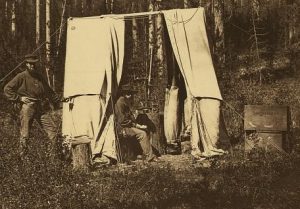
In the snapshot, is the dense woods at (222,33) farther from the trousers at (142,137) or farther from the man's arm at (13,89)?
the trousers at (142,137)

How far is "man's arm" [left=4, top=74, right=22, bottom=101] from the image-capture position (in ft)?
30.3

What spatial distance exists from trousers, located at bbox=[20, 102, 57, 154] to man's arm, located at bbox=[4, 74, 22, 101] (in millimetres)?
233

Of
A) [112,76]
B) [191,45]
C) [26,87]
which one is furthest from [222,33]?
[26,87]

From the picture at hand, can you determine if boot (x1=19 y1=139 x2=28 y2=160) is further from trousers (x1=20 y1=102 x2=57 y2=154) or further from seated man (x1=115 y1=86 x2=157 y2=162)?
seated man (x1=115 y1=86 x2=157 y2=162)

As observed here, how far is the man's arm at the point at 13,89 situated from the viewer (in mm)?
9242

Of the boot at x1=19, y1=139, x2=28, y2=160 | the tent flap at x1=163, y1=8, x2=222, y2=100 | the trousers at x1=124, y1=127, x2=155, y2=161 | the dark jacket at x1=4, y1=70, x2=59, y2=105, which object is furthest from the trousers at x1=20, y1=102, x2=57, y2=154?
the tent flap at x1=163, y1=8, x2=222, y2=100

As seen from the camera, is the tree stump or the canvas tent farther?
the canvas tent

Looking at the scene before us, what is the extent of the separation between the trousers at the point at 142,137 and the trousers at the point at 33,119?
1.43 meters

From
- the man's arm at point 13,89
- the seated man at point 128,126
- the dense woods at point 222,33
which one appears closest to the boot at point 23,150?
the man's arm at point 13,89

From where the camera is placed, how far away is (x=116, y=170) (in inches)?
349

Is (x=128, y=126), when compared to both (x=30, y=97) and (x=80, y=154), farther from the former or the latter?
(x=30, y=97)

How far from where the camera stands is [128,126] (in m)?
9.92

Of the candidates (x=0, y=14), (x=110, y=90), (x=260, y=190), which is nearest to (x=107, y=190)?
(x=260, y=190)

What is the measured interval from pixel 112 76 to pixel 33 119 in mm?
1669
